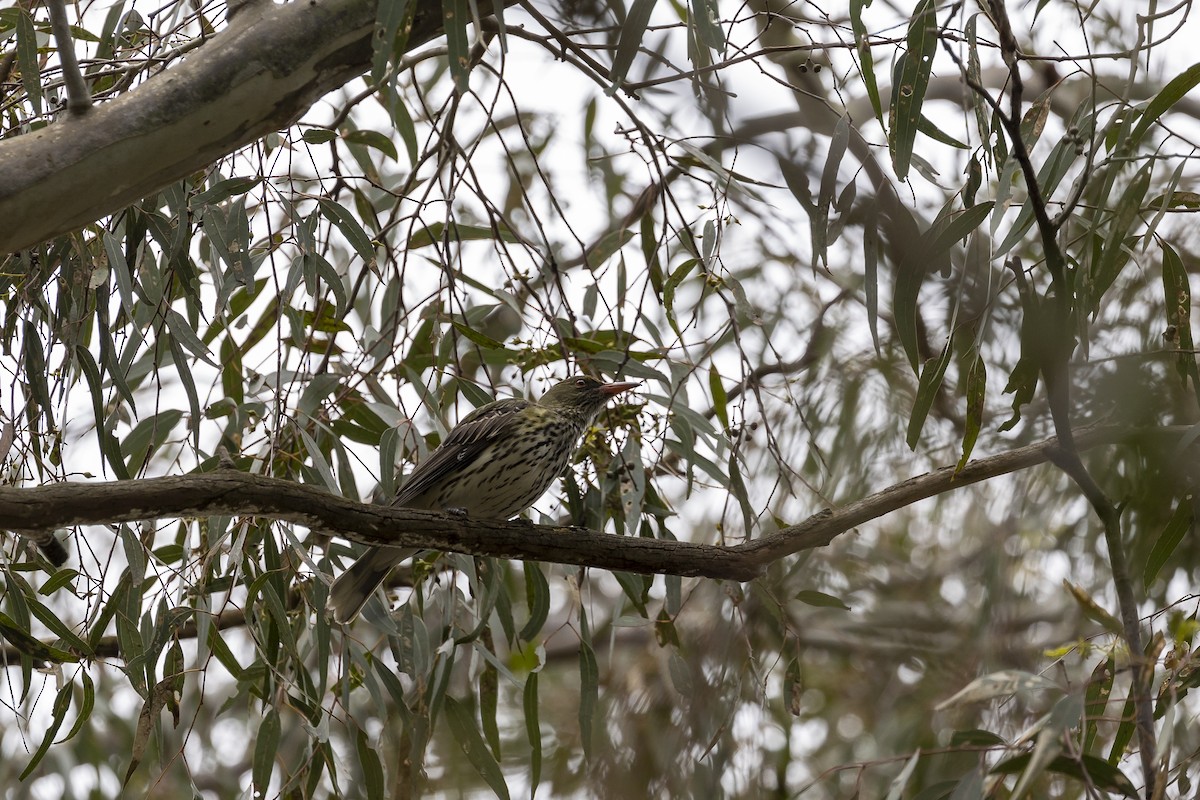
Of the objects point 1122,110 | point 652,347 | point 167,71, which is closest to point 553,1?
point 167,71

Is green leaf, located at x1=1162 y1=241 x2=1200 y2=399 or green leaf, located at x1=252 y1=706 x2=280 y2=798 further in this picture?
green leaf, located at x1=252 y1=706 x2=280 y2=798

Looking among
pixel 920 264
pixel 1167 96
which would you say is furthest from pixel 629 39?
pixel 1167 96

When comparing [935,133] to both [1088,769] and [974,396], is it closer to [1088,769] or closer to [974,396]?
[974,396]

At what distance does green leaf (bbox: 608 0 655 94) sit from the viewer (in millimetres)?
2697

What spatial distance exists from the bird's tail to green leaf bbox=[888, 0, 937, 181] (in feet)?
6.46

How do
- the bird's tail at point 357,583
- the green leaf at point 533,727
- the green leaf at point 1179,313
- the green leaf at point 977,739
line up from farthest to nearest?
the bird's tail at point 357,583 < the green leaf at point 533,727 < the green leaf at point 1179,313 < the green leaf at point 977,739

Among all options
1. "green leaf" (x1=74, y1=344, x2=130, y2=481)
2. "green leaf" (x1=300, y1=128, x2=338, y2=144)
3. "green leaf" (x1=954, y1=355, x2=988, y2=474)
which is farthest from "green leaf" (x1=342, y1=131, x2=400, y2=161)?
"green leaf" (x1=954, y1=355, x2=988, y2=474)

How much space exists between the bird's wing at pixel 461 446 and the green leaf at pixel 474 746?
69 cm

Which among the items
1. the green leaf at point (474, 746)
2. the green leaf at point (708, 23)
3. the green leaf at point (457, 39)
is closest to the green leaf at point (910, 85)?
the green leaf at point (708, 23)

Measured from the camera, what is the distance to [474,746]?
3646 mm

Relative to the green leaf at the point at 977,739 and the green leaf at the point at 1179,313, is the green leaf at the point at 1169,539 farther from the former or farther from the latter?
the green leaf at the point at 977,739

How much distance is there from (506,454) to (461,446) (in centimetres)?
17

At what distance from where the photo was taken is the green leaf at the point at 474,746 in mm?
3568

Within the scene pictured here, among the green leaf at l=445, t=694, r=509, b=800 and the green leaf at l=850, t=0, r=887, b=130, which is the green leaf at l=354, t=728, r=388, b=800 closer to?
the green leaf at l=445, t=694, r=509, b=800
